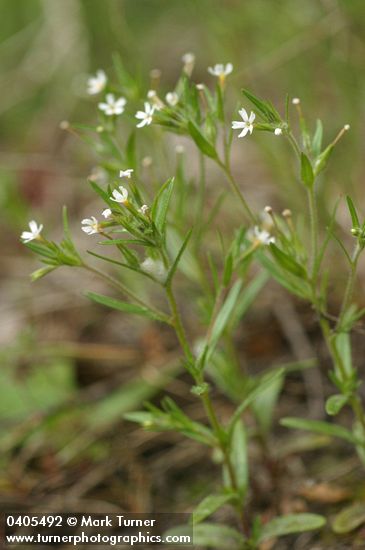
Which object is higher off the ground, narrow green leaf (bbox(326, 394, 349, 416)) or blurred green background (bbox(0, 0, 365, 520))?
blurred green background (bbox(0, 0, 365, 520))

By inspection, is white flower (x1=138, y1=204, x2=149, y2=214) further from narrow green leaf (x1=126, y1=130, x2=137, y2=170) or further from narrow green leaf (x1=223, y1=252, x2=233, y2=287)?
narrow green leaf (x1=126, y1=130, x2=137, y2=170)

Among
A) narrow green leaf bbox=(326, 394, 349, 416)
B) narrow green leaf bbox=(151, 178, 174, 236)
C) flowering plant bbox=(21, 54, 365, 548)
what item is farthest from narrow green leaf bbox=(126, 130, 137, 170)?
narrow green leaf bbox=(326, 394, 349, 416)

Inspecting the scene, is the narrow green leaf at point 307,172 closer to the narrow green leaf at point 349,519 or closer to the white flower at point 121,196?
the white flower at point 121,196

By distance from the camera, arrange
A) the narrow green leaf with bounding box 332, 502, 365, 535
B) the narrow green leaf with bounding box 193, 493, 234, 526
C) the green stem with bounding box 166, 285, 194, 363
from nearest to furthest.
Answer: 1. the green stem with bounding box 166, 285, 194, 363
2. the narrow green leaf with bounding box 193, 493, 234, 526
3. the narrow green leaf with bounding box 332, 502, 365, 535

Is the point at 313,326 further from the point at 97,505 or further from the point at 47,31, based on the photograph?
the point at 47,31

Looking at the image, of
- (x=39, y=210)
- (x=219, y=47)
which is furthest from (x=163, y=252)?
(x=39, y=210)

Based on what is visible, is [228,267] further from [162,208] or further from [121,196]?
[121,196]
